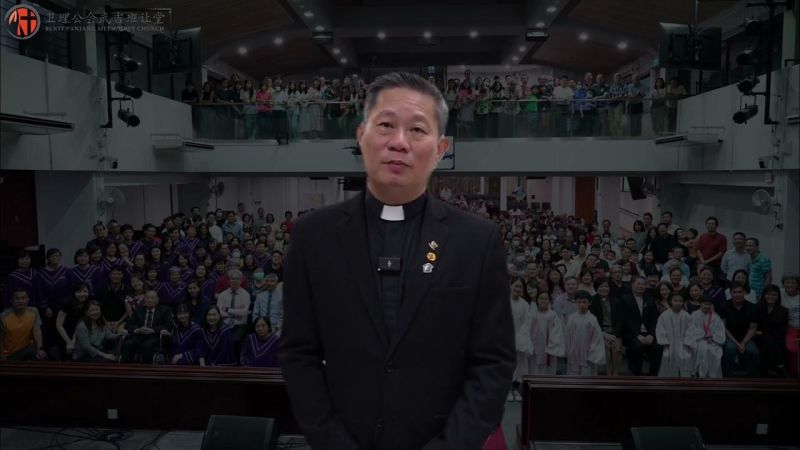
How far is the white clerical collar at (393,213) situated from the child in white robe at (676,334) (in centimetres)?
510

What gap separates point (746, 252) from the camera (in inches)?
291

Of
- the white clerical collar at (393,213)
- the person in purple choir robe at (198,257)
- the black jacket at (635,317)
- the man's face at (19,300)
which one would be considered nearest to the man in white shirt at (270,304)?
the person in purple choir robe at (198,257)

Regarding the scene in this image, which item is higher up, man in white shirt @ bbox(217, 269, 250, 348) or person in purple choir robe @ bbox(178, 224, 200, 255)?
person in purple choir robe @ bbox(178, 224, 200, 255)

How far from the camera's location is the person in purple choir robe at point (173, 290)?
663 centimetres

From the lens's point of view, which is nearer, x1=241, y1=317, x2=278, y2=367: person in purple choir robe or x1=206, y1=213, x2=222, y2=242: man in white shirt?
x1=241, y1=317, x2=278, y2=367: person in purple choir robe

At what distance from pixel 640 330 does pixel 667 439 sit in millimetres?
2554

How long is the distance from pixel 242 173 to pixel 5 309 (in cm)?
767

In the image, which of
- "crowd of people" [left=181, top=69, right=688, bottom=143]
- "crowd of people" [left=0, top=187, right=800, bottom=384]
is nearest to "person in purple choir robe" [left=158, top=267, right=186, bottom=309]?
"crowd of people" [left=0, top=187, right=800, bottom=384]

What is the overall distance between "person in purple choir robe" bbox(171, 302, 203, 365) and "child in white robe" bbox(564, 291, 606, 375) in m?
3.90

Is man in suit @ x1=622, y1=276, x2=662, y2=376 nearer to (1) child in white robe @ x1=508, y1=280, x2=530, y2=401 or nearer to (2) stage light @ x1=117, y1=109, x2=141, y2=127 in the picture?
(1) child in white robe @ x1=508, y1=280, x2=530, y2=401

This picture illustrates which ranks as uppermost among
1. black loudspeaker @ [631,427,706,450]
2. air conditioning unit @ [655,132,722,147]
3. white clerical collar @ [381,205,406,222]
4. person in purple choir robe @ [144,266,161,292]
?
air conditioning unit @ [655,132,722,147]

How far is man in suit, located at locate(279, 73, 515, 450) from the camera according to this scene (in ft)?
4.93

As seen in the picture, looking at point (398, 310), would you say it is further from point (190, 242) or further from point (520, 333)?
point (190, 242)

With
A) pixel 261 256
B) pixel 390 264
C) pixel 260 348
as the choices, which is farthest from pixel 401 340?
pixel 261 256
